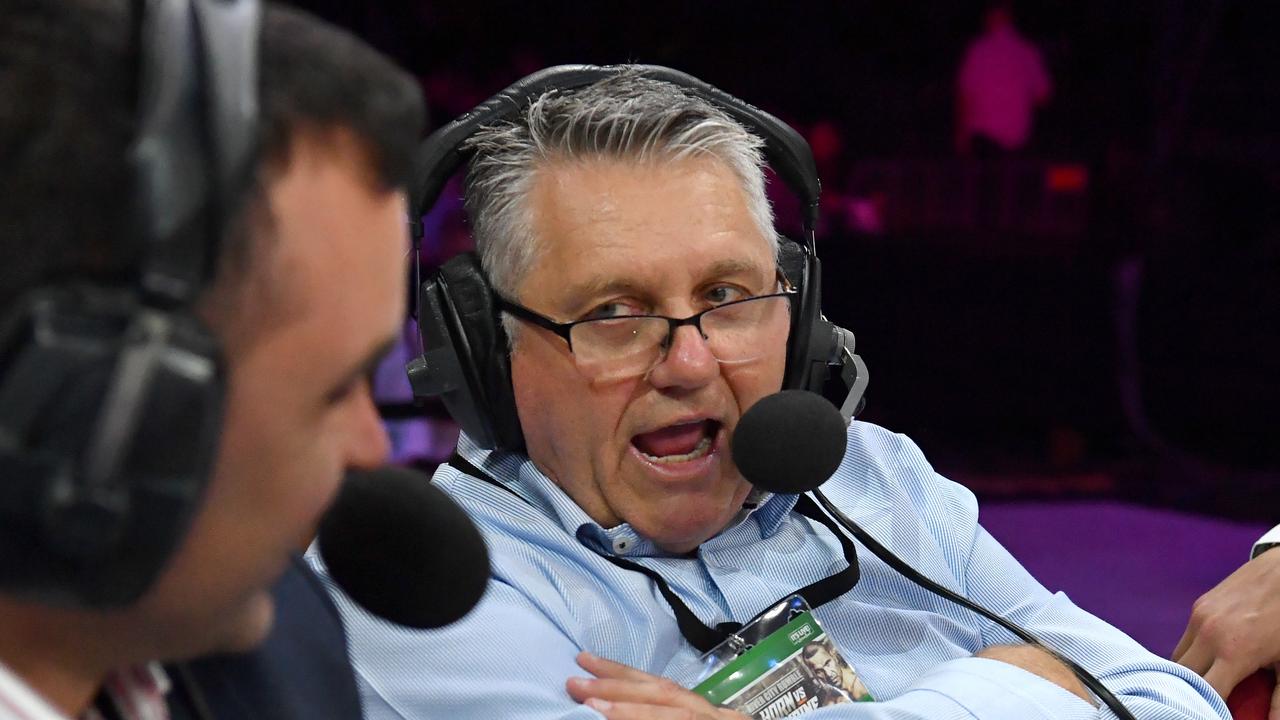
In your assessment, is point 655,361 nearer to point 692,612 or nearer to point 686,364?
point 686,364

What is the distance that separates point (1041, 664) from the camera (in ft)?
4.42

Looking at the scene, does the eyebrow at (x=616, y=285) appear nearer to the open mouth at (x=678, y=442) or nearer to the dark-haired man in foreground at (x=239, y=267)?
the open mouth at (x=678, y=442)

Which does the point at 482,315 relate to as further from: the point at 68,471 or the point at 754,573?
Result: the point at 68,471

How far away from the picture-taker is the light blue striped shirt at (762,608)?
122 cm

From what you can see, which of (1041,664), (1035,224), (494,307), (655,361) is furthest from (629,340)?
(1035,224)

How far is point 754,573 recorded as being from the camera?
142 cm

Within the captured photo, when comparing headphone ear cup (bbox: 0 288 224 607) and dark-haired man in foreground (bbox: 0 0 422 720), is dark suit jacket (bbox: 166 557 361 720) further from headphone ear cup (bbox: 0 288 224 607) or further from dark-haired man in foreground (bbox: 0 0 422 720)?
headphone ear cup (bbox: 0 288 224 607)

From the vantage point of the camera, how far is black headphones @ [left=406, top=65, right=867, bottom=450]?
138 centimetres

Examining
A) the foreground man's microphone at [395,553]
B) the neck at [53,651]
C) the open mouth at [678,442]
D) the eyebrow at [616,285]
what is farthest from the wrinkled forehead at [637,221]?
the neck at [53,651]

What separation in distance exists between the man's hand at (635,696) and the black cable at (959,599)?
0.24 metres

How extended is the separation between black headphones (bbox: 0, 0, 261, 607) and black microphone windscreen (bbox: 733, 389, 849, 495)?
2.46ft

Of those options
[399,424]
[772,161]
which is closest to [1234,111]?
[399,424]

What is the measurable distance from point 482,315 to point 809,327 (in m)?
0.35

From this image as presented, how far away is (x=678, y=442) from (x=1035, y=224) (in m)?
5.35
